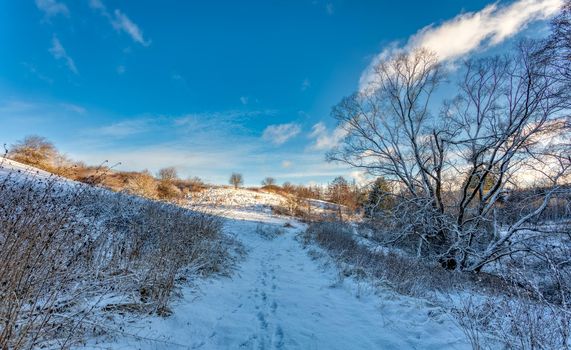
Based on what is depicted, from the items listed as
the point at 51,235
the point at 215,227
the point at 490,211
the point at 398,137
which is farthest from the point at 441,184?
the point at 51,235

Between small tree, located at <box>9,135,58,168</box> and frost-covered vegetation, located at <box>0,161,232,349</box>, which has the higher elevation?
small tree, located at <box>9,135,58,168</box>

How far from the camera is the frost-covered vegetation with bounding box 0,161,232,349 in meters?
2.03

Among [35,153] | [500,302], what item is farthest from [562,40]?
[35,153]

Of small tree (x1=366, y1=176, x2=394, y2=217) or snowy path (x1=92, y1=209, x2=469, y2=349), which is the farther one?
small tree (x1=366, y1=176, x2=394, y2=217)

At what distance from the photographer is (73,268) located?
2.56 m

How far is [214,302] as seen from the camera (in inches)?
166

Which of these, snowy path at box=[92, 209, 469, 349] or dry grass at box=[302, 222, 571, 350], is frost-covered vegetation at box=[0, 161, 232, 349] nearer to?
snowy path at box=[92, 209, 469, 349]

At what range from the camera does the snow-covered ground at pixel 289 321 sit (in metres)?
2.98

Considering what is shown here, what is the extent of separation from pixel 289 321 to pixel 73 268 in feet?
8.89

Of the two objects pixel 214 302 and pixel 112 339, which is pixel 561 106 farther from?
pixel 112 339

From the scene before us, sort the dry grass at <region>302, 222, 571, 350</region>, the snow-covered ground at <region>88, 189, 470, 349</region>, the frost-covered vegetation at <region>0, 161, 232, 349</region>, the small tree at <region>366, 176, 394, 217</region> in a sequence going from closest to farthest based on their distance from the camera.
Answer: the frost-covered vegetation at <region>0, 161, 232, 349</region> → the dry grass at <region>302, 222, 571, 350</region> → the snow-covered ground at <region>88, 189, 470, 349</region> → the small tree at <region>366, 176, 394, 217</region>

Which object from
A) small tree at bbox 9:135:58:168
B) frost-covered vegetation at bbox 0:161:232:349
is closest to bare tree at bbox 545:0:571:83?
frost-covered vegetation at bbox 0:161:232:349

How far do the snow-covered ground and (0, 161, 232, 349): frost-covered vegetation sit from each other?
0.95 feet

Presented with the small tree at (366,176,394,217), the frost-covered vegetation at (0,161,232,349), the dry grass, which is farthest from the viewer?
the small tree at (366,176,394,217)
